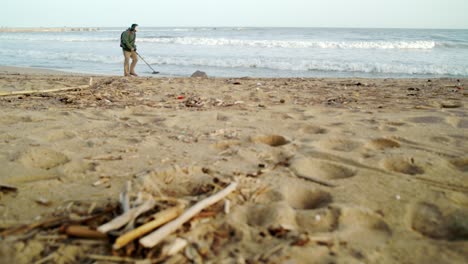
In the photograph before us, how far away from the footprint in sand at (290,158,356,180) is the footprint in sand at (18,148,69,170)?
6.43 ft

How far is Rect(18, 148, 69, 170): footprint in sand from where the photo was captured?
2.60 metres

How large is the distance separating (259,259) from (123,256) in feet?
2.09

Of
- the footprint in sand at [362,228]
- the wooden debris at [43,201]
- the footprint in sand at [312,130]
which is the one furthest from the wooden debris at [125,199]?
the footprint in sand at [312,130]

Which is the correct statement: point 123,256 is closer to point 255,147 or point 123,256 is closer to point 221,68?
point 255,147

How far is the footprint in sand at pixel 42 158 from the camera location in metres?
2.60

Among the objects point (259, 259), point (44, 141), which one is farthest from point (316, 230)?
point (44, 141)

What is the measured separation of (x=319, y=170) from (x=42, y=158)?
237 cm

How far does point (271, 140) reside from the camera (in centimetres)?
331

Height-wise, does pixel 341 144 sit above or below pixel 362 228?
above

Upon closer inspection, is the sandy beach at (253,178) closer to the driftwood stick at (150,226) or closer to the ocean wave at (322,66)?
the driftwood stick at (150,226)

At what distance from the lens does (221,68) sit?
42.7 feet

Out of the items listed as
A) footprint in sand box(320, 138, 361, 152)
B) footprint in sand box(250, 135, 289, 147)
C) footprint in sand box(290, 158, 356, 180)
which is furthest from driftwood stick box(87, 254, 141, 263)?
footprint in sand box(320, 138, 361, 152)

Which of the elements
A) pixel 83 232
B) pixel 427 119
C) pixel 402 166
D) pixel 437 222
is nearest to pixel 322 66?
pixel 427 119

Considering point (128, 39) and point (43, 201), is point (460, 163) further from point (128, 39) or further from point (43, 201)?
point (128, 39)
